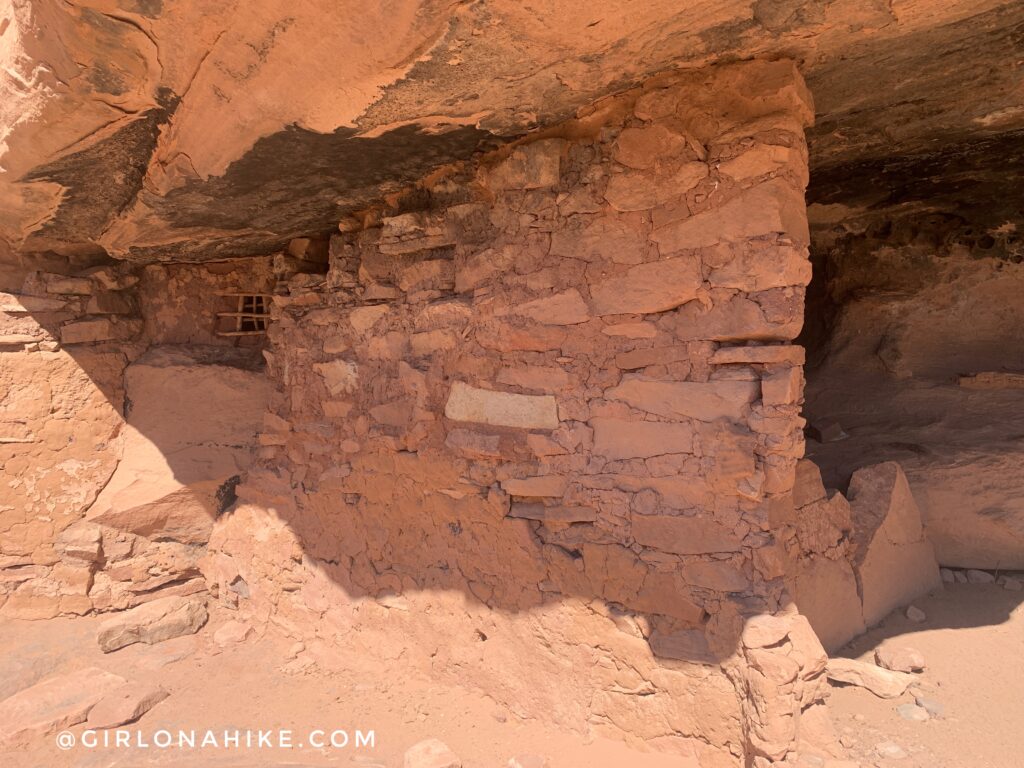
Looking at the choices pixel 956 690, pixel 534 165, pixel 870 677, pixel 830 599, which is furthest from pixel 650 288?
pixel 956 690

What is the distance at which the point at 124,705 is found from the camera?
2668mm

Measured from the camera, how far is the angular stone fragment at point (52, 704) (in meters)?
2.53

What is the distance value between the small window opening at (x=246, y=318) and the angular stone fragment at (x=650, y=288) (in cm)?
235

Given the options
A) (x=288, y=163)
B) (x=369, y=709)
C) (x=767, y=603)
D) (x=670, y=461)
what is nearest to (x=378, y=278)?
(x=288, y=163)

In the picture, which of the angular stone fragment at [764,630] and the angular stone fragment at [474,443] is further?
the angular stone fragment at [474,443]

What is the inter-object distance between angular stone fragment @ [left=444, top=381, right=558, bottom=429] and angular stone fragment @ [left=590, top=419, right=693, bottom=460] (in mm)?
184

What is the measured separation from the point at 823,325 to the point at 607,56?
2986 mm

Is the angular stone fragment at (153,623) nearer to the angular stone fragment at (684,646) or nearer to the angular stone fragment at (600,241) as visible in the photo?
the angular stone fragment at (684,646)

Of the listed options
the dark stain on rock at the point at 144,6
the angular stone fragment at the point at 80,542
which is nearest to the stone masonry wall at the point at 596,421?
the dark stain on rock at the point at 144,6

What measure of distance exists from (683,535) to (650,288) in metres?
0.77

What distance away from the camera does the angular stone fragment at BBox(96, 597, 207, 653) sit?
3178 mm

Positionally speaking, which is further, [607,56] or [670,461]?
[670,461]

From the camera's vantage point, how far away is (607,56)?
1786mm

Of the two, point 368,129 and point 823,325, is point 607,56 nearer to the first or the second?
point 368,129
